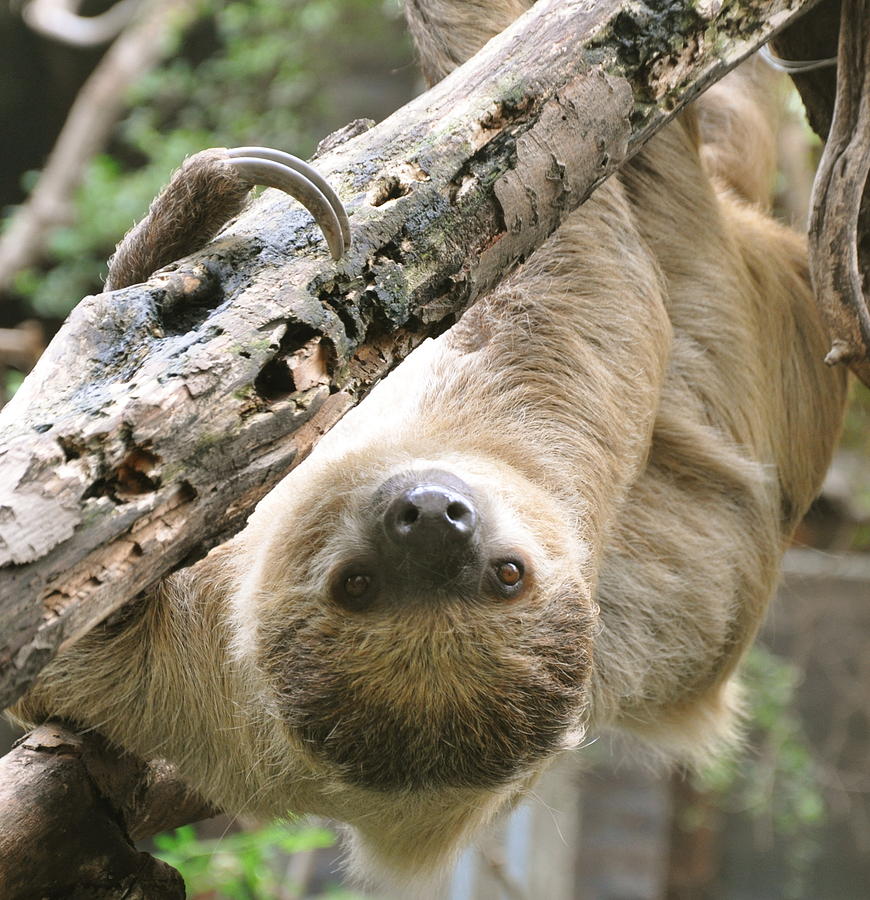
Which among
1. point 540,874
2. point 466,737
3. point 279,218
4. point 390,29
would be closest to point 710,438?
point 466,737

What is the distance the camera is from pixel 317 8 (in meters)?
8.73

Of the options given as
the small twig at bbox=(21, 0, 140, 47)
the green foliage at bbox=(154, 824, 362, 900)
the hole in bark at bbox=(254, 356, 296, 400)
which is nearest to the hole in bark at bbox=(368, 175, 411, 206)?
the hole in bark at bbox=(254, 356, 296, 400)

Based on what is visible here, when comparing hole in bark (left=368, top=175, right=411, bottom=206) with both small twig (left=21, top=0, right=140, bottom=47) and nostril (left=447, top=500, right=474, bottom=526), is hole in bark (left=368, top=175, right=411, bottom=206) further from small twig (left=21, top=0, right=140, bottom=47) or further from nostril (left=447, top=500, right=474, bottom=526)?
small twig (left=21, top=0, right=140, bottom=47)

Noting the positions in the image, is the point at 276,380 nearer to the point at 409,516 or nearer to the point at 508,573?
the point at 409,516

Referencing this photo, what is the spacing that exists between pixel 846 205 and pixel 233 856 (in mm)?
3660

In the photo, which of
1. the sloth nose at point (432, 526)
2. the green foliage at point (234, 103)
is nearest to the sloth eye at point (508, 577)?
the sloth nose at point (432, 526)

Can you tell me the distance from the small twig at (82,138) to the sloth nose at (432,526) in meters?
5.08

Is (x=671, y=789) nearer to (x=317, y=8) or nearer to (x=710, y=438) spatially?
(x=710, y=438)

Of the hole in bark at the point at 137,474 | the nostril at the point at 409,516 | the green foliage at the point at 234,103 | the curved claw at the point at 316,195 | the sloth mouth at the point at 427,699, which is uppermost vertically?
the curved claw at the point at 316,195

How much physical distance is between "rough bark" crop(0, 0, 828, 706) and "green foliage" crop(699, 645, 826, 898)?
6048mm

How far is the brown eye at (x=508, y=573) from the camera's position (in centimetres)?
301

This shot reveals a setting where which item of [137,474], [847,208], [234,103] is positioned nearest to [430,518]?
[137,474]

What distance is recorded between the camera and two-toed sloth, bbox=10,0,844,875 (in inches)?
116

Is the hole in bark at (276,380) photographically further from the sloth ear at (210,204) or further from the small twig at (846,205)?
the small twig at (846,205)
